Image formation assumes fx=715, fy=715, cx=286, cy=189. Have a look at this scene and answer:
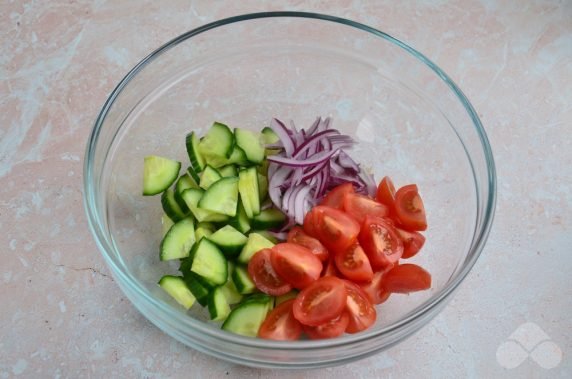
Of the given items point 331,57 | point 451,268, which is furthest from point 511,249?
point 331,57

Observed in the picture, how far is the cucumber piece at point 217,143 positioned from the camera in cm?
168

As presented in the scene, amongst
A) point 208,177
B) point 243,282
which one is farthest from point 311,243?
point 208,177

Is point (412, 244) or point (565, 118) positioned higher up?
point (565, 118)

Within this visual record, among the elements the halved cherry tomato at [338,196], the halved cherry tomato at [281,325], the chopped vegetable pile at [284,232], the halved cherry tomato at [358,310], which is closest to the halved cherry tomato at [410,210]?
the chopped vegetable pile at [284,232]

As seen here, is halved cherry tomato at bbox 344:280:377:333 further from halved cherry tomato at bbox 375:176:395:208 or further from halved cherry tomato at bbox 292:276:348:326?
halved cherry tomato at bbox 375:176:395:208

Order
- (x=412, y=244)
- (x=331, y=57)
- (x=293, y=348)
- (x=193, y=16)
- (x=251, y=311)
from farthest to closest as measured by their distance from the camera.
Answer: (x=193, y=16), (x=331, y=57), (x=412, y=244), (x=251, y=311), (x=293, y=348)

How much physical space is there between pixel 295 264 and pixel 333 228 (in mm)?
119

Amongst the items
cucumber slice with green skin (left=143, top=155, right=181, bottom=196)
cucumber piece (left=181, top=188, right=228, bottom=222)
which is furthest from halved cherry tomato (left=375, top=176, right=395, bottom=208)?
cucumber slice with green skin (left=143, top=155, right=181, bottom=196)

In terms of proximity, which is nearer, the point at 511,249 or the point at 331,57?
the point at 511,249

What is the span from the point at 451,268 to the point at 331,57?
2.14 feet

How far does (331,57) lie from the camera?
6.27ft

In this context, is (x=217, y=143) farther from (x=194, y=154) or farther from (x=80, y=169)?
(x=80, y=169)

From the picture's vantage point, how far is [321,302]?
1.40m

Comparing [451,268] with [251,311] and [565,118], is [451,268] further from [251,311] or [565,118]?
[565,118]
